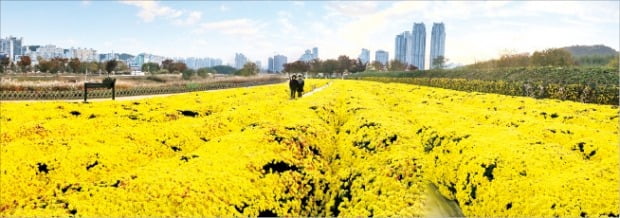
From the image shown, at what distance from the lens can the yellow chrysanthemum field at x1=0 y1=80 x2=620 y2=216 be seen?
763cm

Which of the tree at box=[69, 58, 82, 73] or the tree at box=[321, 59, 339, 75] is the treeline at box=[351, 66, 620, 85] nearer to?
the tree at box=[321, 59, 339, 75]

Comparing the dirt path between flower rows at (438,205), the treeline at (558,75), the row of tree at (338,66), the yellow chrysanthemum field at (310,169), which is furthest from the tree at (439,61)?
the dirt path between flower rows at (438,205)

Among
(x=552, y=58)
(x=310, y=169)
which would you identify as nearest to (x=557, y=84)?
(x=552, y=58)

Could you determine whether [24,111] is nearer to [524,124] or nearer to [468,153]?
[468,153]

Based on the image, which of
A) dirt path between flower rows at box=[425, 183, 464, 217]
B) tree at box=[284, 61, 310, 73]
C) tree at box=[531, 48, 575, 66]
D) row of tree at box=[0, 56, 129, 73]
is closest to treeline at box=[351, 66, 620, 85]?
tree at box=[531, 48, 575, 66]

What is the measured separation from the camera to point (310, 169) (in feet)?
34.7

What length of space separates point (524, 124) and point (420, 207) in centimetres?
785

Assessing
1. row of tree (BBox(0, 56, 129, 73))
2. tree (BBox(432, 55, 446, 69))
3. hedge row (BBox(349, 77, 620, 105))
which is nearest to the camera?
hedge row (BBox(349, 77, 620, 105))

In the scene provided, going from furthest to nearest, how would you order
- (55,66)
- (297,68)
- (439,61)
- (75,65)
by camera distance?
(297,68), (439,61), (75,65), (55,66)

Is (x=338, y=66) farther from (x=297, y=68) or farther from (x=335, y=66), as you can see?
(x=297, y=68)

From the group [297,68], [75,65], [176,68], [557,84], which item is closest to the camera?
[557,84]

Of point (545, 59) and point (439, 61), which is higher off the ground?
point (439, 61)

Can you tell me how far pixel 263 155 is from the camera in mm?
10164

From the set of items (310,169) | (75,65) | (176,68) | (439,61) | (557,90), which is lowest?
(310,169)
